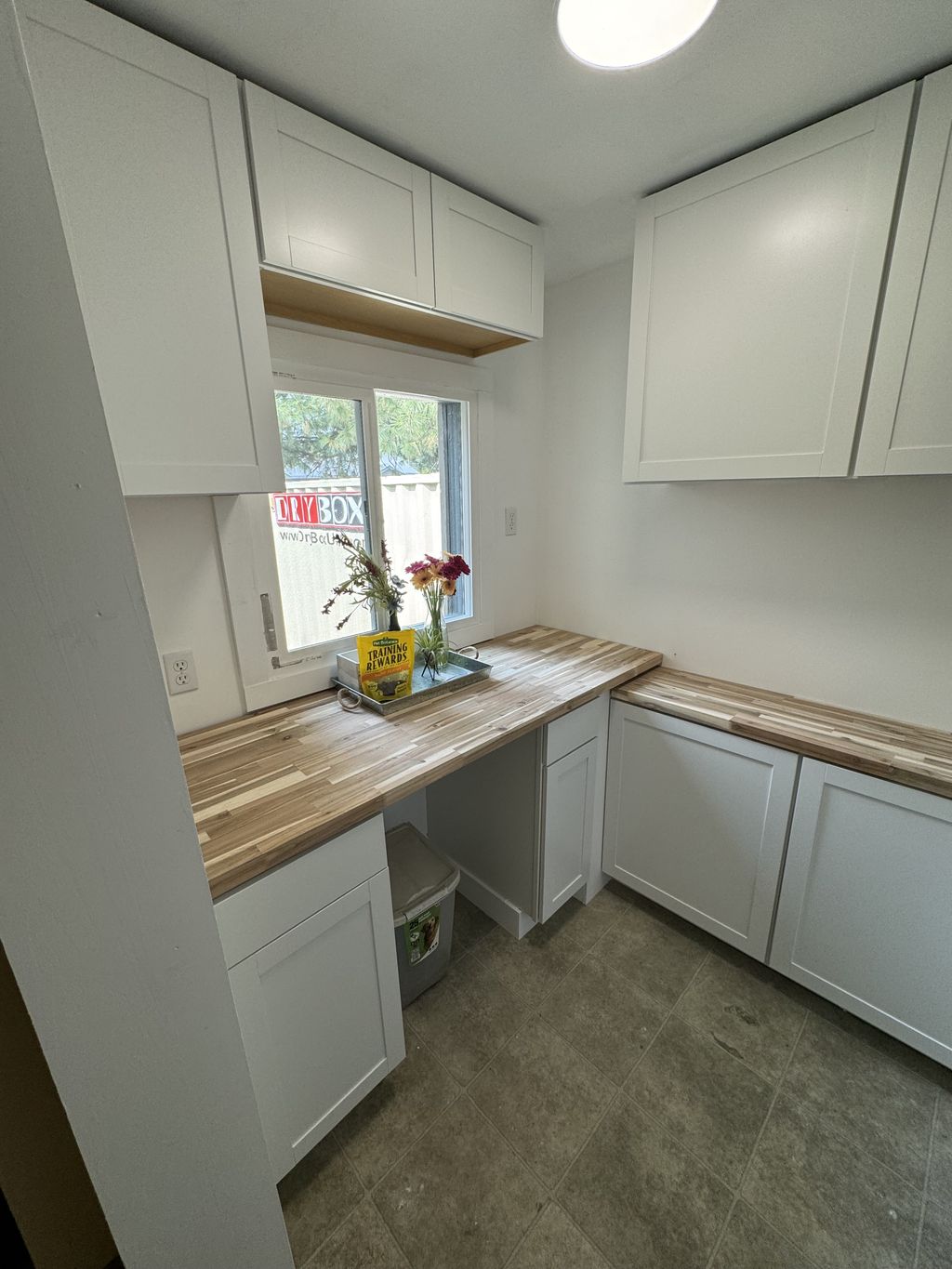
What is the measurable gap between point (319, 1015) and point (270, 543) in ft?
3.73

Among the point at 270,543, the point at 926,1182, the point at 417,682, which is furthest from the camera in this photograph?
the point at 417,682

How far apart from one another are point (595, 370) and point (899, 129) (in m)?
0.97

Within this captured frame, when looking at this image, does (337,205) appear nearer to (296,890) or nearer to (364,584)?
(364,584)

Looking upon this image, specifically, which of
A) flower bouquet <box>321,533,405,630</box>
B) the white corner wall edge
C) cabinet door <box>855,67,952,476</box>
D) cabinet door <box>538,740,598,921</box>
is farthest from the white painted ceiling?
cabinet door <box>538,740,598,921</box>

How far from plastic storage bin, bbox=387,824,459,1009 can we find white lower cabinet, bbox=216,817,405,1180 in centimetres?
24

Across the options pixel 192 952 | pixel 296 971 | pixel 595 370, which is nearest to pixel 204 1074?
pixel 192 952

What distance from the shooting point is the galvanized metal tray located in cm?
145

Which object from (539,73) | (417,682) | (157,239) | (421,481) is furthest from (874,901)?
(157,239)

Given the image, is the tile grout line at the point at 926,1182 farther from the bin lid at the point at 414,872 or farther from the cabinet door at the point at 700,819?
the bin lid at the point at 414,872

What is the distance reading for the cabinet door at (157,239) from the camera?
781 millimetres

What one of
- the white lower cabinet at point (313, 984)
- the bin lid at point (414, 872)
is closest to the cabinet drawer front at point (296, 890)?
the white lower cabinet at point (313, 984)

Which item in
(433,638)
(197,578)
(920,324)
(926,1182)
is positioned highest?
(920,324)

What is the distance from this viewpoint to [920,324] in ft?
3.49

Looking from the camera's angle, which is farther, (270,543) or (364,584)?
(364,584)
